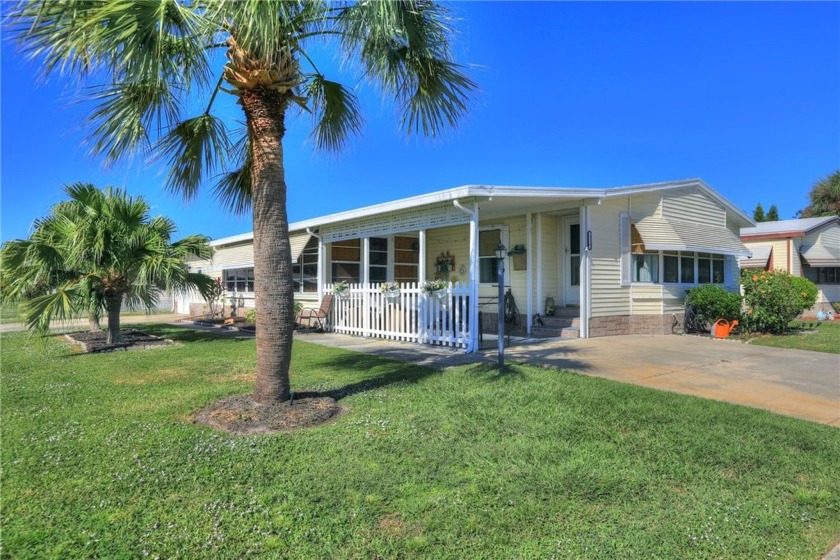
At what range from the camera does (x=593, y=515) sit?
2.96m

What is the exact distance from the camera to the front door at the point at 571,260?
40.5 feet

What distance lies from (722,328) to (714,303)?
656mm

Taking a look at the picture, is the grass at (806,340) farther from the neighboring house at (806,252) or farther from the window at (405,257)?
the window at (405,257)

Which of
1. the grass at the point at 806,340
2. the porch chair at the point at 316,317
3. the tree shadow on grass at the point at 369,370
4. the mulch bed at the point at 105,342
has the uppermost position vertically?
the porch chair at the point at 316,317

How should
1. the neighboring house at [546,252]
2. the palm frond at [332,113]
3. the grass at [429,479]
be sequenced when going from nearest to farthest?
the grass at [429,479] < the palm frond at [332,113] < the neighboring house at [546,252]

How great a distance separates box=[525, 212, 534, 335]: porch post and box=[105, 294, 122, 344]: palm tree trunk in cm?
945

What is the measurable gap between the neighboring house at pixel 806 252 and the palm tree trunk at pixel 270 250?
20199mm

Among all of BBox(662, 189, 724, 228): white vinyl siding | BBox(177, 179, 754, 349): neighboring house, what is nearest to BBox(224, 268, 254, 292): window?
BBox(177, 179, 754, 349): neighboring house

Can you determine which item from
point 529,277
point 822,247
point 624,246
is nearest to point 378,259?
point 529,277

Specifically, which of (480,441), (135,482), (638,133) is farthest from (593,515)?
(638,133)

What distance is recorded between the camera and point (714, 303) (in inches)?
470

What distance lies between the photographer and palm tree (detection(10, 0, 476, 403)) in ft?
12.7

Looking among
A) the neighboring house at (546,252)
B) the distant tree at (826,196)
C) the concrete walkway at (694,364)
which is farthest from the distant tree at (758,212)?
the concrete walkway at (694,364)

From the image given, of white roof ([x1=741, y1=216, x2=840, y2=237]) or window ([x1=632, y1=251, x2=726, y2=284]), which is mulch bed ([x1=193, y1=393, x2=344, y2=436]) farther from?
white roof ([x1=741, y1=216, x2=840, y2=237])
